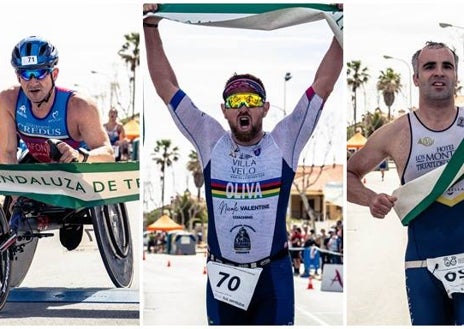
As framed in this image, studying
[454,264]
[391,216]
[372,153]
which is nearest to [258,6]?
[372,153]

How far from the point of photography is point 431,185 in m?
4.32

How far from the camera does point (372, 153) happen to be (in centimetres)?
453

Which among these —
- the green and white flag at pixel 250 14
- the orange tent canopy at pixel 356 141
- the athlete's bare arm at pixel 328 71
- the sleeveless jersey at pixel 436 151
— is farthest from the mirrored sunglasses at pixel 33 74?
the sleeveless jersey at pixel 436 151

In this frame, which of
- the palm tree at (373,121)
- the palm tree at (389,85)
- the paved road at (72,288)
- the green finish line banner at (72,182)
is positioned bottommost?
the paved road at (72,288)

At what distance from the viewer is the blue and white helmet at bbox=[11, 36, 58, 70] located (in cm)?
495

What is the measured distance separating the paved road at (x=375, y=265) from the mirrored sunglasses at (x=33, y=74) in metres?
1.79

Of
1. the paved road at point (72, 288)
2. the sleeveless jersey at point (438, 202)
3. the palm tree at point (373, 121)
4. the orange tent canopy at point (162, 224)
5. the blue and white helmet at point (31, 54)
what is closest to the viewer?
the sleeveless jersey at point (438, 202)

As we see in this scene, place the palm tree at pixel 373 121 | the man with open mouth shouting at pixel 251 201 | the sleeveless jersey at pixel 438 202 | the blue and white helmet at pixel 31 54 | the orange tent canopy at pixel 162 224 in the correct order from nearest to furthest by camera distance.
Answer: the man with open mouth shouting at pixel 251 201
the sleeveless jersey at pixel 438 202
the palm tree at pixel 373 121
the orange tent canopy at pixel 162 224
the blue and white helmet at pixel 31 54

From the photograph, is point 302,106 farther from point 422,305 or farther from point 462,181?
point 422,305

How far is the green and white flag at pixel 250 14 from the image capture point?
4.56 metres

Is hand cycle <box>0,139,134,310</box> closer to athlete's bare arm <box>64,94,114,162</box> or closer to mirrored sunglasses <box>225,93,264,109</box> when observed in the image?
athlete's bare arm <box>64,94,114,162</box>

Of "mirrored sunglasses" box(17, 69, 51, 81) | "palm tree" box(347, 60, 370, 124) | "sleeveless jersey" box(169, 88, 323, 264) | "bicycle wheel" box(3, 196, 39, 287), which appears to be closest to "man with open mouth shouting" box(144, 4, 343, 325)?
"sleeveless jersey" box(169, 88, 323, 264)

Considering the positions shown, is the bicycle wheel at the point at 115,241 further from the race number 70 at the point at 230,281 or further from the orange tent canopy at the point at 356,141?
the orange tent canopy at the point at 356,141

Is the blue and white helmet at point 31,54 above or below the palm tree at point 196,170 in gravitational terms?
above
